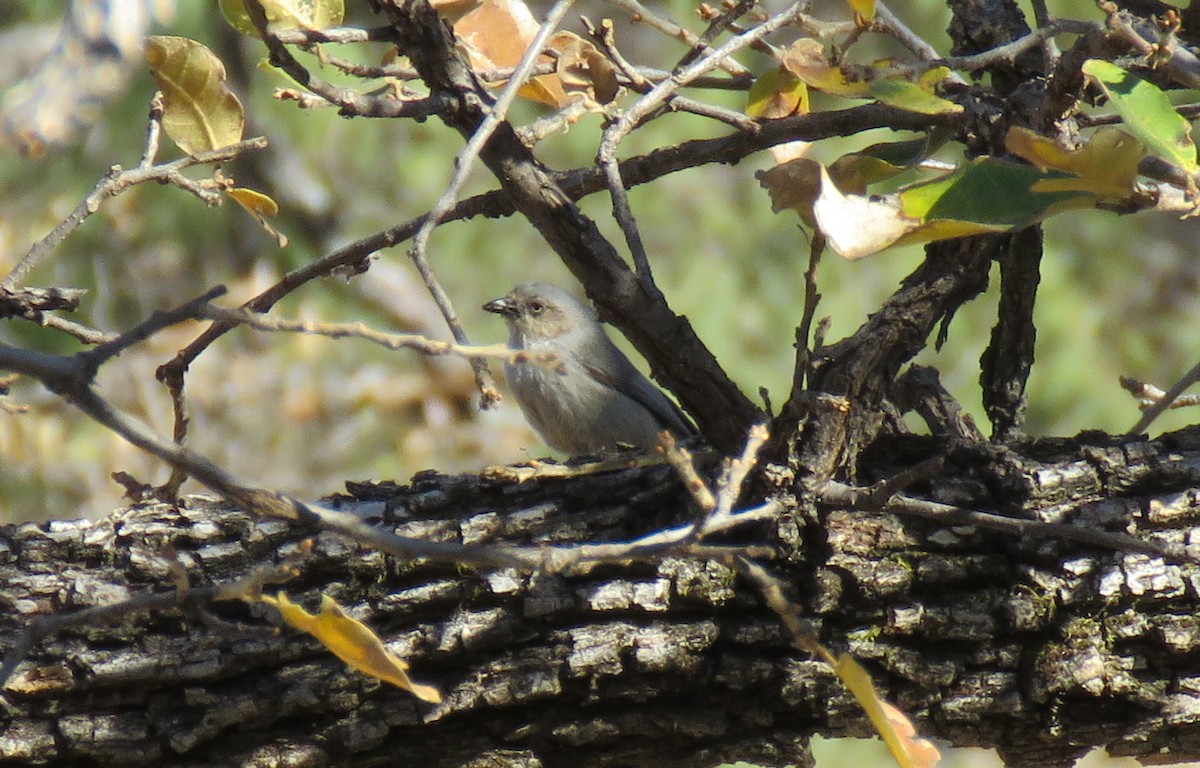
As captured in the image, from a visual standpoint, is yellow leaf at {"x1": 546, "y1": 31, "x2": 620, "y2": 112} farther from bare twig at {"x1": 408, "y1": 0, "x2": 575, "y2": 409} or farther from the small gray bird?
the small gray bird

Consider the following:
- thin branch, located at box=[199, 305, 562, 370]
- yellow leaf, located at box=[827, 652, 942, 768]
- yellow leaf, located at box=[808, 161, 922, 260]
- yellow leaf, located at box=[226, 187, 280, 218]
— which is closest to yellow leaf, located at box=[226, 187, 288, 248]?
yellow leaf, located at box=[226, 187, 280, 218]

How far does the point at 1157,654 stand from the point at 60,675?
216 cm

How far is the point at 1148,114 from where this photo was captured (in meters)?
→ 2.04

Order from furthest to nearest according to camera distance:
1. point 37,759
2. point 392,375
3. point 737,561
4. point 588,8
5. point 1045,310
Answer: point 588,8 → point 392,375 → point 1045,310 → point 37,759 → point 737,561

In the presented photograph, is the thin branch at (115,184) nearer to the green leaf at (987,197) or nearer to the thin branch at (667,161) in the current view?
the thin branch at (667,161)

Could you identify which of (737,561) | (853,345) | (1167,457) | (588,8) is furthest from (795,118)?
(588,8)

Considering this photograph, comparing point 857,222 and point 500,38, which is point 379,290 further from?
point 857,222

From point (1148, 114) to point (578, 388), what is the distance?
3.38m

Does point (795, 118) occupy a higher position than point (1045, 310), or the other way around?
point (1045, 310)

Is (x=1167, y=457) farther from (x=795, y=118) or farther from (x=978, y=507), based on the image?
(x=795, y=118)

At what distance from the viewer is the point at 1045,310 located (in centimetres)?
867

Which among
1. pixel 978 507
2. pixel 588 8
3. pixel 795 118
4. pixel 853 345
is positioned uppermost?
pixel 588 8

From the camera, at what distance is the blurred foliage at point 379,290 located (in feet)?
27.4

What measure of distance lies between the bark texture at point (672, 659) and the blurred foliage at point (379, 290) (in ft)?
18.2
